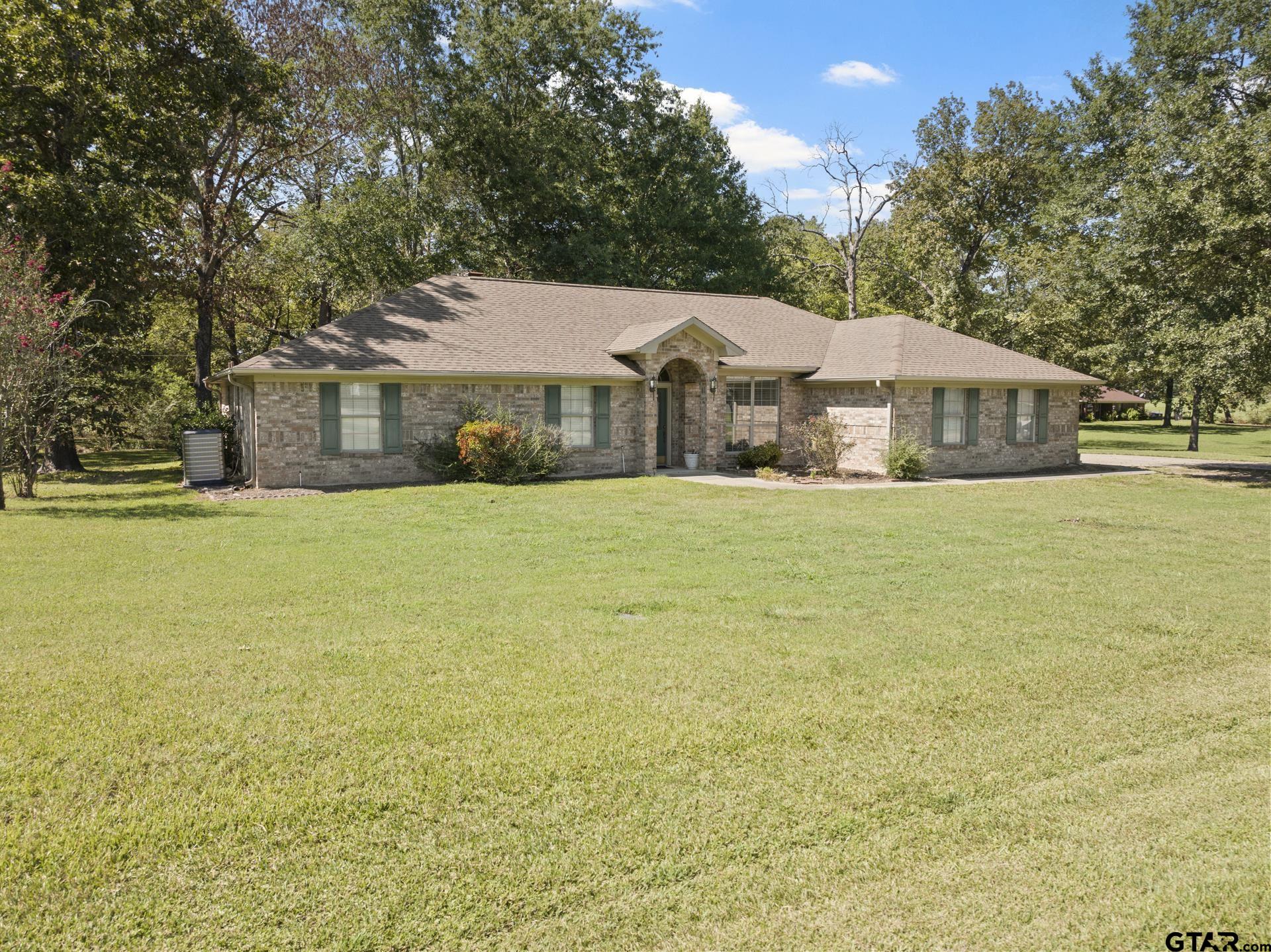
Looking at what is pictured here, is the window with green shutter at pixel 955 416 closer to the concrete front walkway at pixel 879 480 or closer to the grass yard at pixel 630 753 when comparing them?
the concrete front walkway at pixel 879 480

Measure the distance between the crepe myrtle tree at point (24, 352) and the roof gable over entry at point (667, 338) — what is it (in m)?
12.4

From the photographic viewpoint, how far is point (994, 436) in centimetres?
2241

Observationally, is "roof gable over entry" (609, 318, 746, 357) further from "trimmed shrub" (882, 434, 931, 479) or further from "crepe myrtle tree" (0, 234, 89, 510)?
"crepe myrtle tree" (0, 234, 89, 510)

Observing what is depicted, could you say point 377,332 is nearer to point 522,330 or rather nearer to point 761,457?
point 522,330

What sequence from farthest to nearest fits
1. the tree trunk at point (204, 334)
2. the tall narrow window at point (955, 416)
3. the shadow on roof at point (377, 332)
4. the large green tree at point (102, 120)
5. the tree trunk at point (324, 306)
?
1. the tree trunk at point (324, 306)
2. the tree trunk at point (204, 334)
3. the tall narrow window at point (955, 416)
4. the large green tree at point (102, 120)
5. the shadow on roof at point (377, 332)

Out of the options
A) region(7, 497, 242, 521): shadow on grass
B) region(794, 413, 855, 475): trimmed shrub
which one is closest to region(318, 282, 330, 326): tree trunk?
region(7, 497, 242, 521): shadow on grass

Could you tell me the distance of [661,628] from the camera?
7156 mm

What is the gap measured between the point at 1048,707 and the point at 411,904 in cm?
444

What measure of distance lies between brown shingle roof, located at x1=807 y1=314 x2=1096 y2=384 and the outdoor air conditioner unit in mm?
15973

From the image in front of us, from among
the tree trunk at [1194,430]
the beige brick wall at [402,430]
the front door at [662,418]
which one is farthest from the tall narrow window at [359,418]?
the tree trunk at [1194,430]

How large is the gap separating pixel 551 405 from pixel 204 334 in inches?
531

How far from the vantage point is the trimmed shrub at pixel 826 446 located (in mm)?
20578

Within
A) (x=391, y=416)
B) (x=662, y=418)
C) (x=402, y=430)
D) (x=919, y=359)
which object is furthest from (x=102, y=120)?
(x=919, y=359)

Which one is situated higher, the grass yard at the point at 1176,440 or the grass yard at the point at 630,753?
the grass yard at the point at 1176,440
